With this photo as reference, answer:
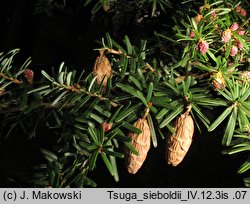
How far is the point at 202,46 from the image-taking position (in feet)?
2.57

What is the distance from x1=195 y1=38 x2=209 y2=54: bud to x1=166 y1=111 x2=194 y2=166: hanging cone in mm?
157

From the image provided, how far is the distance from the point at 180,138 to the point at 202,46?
0.20m

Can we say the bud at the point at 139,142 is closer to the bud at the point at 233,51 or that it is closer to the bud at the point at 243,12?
the bud at the point at 233,51

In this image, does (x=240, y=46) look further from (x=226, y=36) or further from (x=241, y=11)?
(x=241, y=11)

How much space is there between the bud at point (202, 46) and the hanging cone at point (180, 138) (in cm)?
16

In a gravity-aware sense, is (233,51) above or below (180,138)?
above

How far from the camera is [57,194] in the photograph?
712 mm

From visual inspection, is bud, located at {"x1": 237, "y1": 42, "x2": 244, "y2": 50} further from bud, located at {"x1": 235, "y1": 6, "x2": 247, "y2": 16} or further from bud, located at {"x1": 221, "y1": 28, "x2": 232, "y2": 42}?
bud, located at {"x1": 235, "y1": 6, "x2": 247, "y2": 16}

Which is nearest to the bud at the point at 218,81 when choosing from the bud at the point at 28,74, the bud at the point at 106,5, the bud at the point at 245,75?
the bud at the point at 245,75

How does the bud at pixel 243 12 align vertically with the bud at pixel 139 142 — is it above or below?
above

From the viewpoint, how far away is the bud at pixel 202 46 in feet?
2.56

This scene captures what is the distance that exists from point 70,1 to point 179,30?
1.23m

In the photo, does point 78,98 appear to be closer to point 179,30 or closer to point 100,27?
point 179,30

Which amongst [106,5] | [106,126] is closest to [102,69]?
[106,126]
